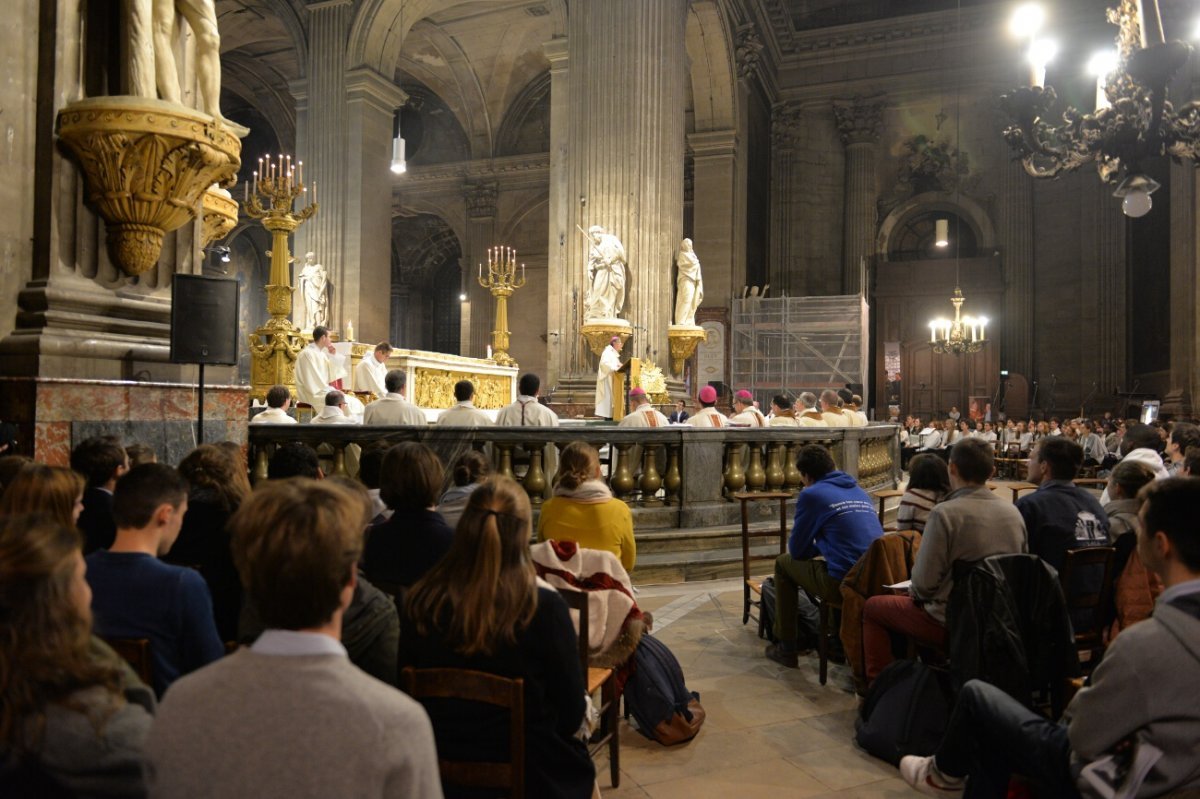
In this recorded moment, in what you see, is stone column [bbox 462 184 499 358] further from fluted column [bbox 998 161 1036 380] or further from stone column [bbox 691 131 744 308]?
fluted column [bbox 998 161 1036 380]

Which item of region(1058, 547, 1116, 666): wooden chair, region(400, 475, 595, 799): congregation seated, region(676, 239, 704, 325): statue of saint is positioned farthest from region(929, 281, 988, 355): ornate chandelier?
region(400, 475, 595, 799): congregation seated

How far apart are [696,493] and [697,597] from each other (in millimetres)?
1194

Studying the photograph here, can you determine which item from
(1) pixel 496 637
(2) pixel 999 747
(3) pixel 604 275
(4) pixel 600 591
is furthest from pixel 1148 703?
(3) pixel 604 275

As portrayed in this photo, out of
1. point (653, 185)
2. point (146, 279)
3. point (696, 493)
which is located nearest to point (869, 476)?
point (696, 493)

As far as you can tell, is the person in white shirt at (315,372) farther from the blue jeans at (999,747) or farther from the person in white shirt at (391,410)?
the blue jeans at (999,747)

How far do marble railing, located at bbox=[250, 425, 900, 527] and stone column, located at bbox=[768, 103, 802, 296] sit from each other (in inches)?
655

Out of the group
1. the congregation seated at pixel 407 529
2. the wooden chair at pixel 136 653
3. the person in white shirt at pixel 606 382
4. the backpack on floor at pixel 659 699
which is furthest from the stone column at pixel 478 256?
the wooden chair at pixel 136 653

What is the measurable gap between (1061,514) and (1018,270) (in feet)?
70.1

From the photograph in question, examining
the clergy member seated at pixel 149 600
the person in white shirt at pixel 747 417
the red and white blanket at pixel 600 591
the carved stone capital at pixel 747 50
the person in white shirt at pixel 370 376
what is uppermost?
the carved stone capital at pixel 747 50

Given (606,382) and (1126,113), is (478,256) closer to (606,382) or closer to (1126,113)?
(606,382)

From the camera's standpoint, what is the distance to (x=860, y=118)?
23.8 meters

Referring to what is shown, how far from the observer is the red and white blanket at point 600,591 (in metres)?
3.22

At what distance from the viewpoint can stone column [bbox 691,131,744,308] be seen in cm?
2050

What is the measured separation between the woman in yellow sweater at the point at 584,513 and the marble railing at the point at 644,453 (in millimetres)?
3012
